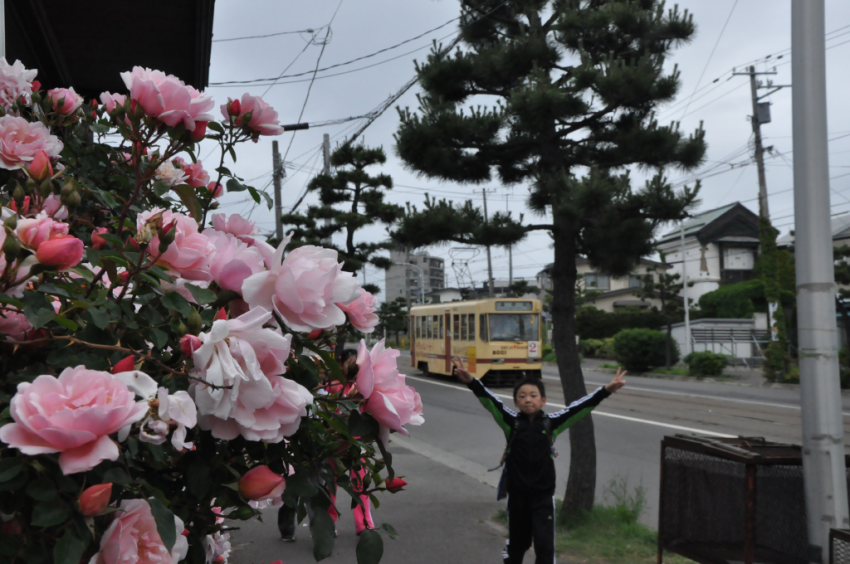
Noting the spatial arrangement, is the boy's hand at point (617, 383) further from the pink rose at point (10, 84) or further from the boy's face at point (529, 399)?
the pink rose at point (10, 84)

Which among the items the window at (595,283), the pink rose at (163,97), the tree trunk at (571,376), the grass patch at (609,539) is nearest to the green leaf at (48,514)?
the pink rose at (163,97)

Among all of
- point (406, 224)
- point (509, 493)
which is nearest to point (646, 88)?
point (406, 224)

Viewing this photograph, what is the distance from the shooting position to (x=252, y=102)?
1.73 meters

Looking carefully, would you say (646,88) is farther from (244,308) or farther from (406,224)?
(244,308)

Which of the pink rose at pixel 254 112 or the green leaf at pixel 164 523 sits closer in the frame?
the green leaf at pixel 164 523

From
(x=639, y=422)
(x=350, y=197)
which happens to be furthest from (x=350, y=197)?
(x=639, y=422)

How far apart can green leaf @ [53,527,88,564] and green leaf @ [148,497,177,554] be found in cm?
10

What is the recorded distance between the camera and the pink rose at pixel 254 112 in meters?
1.73

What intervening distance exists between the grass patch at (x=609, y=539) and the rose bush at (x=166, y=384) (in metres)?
4.82

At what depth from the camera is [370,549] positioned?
130cm

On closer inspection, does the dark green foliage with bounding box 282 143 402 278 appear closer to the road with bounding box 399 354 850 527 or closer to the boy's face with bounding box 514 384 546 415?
the road with bounding box 399 354 850 527

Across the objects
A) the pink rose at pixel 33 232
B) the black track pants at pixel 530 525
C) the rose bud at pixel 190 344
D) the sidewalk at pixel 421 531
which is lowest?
the sidewalk at pixel 421 531

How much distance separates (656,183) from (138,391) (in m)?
6.53

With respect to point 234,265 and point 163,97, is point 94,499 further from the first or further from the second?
point 163,97
